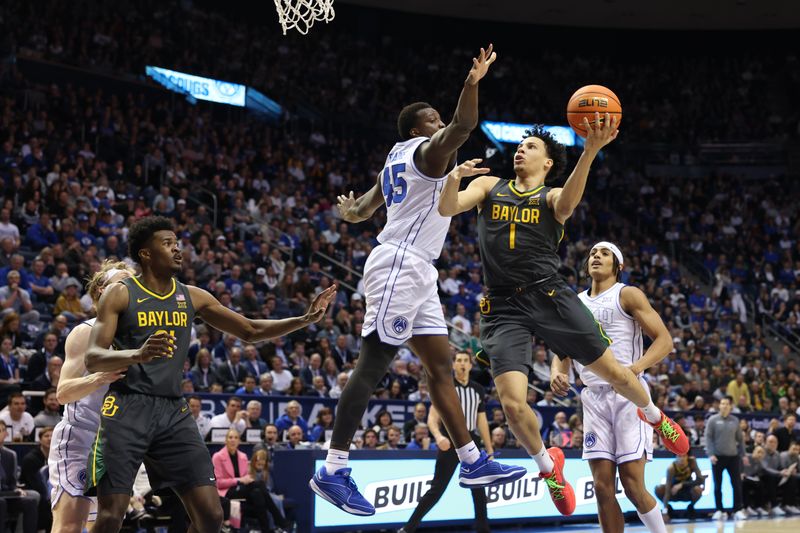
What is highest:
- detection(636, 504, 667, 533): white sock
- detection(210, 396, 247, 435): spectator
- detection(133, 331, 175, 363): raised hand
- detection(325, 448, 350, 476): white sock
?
detection(133, 331, 175, 363): raised hand

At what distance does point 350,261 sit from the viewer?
807 inches

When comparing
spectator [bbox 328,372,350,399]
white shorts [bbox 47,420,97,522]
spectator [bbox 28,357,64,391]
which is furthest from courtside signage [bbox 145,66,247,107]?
white shorts [bbox 47,420,97,522]

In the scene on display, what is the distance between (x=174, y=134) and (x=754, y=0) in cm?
1962

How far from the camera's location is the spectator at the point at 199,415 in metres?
11.9

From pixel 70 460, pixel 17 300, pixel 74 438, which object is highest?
pixel 17 300

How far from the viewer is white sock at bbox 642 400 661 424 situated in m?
6.89

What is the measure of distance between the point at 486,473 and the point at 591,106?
248 centimetres

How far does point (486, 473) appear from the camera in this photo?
601 cm

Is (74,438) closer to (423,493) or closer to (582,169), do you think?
(582,169)

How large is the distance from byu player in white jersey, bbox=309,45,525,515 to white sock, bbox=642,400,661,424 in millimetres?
1307

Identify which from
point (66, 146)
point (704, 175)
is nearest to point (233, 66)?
point (66, 146)

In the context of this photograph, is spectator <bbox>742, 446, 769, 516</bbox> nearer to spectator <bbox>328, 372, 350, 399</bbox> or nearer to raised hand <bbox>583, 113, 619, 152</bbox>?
spectator <bbox>328, 372, 350, 399</bbox>

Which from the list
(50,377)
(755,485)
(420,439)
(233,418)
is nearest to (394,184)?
(233,418)

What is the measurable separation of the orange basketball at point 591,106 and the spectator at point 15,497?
21.4 ft
